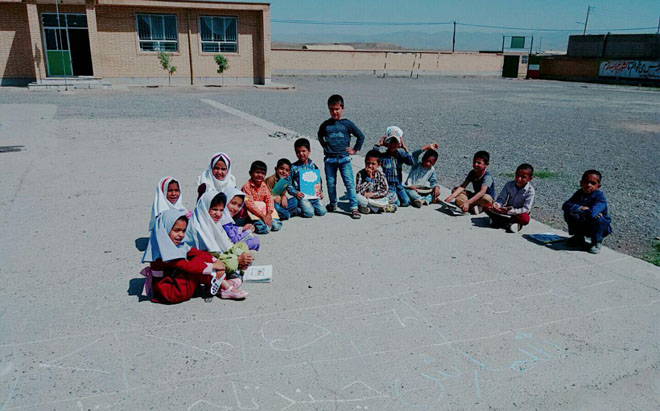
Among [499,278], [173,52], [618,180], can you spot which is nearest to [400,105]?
[618,180]

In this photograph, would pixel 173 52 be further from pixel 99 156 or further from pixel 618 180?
pixel 618 180

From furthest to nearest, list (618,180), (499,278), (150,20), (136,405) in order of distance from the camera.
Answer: (150,20) < (618,180) < (499,278) < (136,405)

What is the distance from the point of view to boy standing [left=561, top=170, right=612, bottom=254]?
4.93m

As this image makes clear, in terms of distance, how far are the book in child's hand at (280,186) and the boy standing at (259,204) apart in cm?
36

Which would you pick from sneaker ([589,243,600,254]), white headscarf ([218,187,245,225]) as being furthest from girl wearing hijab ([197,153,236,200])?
sneaker ([589,243,600,254])

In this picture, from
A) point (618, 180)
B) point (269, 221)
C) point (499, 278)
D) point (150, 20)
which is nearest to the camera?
point (499, 278)

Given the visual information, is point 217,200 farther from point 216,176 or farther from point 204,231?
point 216,176

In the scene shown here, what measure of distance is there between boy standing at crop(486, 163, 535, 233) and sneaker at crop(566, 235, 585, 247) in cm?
49

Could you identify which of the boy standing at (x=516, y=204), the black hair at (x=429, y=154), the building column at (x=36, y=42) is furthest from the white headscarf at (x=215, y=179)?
the building column at (x=36, y=42)

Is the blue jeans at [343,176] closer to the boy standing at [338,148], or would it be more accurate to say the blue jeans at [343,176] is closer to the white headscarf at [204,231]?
the boy standing at [338,148]

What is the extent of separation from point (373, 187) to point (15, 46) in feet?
80.3

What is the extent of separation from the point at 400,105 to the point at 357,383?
17.0 m

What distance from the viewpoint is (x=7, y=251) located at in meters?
4.66

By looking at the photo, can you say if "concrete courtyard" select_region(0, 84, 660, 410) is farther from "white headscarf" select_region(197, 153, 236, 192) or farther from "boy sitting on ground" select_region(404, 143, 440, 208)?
"white headscarf" select_region(197, 153, 236, 192)
